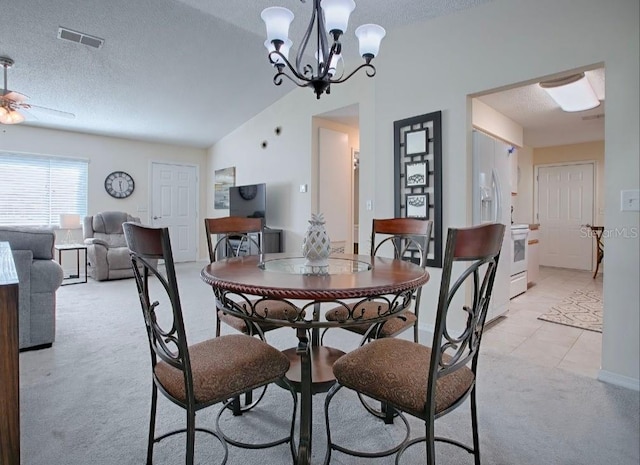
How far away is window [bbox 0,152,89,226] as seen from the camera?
225 inches

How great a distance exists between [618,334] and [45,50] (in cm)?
547

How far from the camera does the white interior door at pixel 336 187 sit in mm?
5137

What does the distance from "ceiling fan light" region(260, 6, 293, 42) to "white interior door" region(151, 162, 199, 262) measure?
5.84m

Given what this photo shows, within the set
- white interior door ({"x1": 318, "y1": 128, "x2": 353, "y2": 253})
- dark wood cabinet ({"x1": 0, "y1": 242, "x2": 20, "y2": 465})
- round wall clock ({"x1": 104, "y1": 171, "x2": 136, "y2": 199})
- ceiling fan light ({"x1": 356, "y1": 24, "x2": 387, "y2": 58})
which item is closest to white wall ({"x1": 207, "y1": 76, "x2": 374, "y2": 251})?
white interior door ({"x1": 318, "y1": 128, "x2": 353, "y2": 253})

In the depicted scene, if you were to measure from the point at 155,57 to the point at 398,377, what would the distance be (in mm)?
4355

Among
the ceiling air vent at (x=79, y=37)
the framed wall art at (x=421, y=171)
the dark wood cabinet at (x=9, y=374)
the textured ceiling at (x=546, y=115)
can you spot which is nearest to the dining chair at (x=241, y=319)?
the dark wood cabinet at (x=9, y=374)

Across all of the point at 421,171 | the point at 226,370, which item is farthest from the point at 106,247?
the point at 226,370

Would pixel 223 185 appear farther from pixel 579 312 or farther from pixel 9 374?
pixel 9 374

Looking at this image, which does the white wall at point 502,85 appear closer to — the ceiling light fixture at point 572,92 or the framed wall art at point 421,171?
the framed wall art at point 421,171

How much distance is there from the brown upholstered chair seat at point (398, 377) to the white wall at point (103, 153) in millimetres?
6580

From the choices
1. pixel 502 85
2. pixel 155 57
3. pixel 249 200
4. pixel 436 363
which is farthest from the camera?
pixel 249 200

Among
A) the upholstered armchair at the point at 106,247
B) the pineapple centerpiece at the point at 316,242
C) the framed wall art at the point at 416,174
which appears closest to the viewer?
the pineapple centerpiece at the point at 316,242

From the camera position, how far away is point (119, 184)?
22.0 ft

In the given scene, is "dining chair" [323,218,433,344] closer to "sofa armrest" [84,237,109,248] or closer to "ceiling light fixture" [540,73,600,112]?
"ceiling light fixture" [540,73,600,112]
